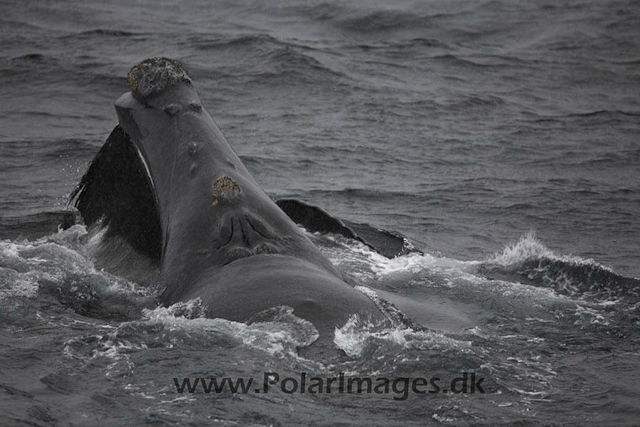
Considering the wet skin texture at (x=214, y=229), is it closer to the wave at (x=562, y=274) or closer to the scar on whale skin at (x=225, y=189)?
the scar on whale skin at (x=225, y=189)

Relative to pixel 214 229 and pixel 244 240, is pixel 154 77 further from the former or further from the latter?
pixel 244 240

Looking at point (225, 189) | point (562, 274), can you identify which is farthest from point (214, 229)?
point (562, 274)

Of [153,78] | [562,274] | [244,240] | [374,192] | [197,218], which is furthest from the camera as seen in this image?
[374,192]

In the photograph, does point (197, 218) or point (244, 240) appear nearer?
point (244, 240)

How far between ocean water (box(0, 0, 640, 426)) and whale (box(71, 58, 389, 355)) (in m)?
0.25

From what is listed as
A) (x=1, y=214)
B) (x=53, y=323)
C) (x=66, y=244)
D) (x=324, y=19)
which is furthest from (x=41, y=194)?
(x=324, y=19)

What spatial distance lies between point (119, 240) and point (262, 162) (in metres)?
5.82

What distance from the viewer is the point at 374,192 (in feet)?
43.8

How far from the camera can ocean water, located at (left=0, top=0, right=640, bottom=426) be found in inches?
235

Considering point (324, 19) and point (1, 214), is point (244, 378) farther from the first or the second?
point (324, 19)

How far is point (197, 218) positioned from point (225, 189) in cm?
28

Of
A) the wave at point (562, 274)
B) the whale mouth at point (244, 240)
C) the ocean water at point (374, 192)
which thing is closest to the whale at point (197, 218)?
the whale mouth at point (244, 240)

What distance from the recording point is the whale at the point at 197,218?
257 inches

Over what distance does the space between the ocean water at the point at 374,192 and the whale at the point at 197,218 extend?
246 millimetres
